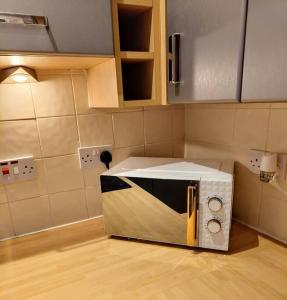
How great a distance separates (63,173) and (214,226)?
2.04 ft


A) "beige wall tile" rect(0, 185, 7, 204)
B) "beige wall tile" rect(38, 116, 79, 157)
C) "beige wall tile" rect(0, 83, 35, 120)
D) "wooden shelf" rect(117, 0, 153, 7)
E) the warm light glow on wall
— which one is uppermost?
"wooden shelf" rect(117, 0, 153, 7)

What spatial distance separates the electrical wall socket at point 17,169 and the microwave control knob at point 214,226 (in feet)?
2.21

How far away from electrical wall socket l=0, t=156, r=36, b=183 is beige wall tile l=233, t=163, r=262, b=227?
2.70ft

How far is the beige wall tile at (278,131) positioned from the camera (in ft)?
2.47

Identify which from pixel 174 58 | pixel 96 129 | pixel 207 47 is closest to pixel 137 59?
pixel 174 58

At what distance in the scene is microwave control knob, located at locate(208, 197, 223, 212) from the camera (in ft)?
2.33

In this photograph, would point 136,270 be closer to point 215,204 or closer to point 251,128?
point 215,204

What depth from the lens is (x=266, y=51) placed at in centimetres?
47

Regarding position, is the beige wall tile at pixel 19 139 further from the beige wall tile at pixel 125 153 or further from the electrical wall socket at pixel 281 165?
the electrical wall socket at pixel 281 165

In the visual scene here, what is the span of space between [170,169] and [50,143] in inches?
19.1

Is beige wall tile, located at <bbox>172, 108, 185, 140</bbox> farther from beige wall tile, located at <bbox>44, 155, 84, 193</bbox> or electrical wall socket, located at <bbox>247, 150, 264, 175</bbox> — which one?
beige wall tile, located at <bbox>44, 155, 84, 193</bbox>

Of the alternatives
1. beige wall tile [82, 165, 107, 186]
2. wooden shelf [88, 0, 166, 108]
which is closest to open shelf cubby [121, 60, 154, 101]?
wooden shelf [88, 0, 166, 108]

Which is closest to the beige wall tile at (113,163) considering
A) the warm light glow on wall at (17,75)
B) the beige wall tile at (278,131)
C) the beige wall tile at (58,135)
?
the beige wall tile at (58,135)

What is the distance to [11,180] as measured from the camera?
0.85 metres
